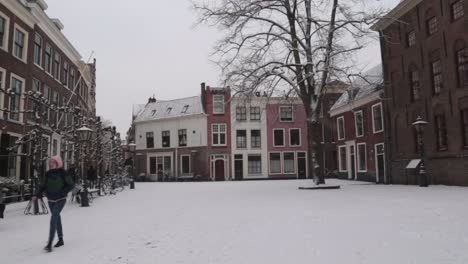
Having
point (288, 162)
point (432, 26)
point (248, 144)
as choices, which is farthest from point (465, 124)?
point (248, 144)

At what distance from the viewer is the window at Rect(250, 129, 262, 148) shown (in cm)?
4594

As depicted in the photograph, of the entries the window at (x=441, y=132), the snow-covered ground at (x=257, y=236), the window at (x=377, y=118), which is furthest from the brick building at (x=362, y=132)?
the snow-covered ground at (x=257, y=236)

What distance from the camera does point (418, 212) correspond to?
10250mm

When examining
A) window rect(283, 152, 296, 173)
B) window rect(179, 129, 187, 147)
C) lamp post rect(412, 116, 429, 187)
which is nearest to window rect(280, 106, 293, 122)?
window rect(283, 152, 296, 173)

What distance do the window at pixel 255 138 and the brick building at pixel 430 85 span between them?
20.6m

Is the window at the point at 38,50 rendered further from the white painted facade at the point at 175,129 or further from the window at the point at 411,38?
the white painted facade at the point at 175,129

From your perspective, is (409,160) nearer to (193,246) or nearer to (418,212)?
(418,212)

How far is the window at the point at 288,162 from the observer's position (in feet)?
150

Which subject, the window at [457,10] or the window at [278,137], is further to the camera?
the window at [278,137]

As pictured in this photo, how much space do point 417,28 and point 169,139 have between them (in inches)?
1246

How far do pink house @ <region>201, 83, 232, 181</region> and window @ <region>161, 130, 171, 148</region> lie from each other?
17.8 ft

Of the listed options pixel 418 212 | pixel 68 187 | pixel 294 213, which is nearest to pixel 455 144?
pixel 418 212

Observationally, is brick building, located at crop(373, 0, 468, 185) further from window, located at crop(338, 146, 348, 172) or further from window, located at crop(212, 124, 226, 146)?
window, located at crop(212, 124, 226, 146)

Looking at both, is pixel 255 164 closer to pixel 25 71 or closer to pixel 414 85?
pixel 414 85
